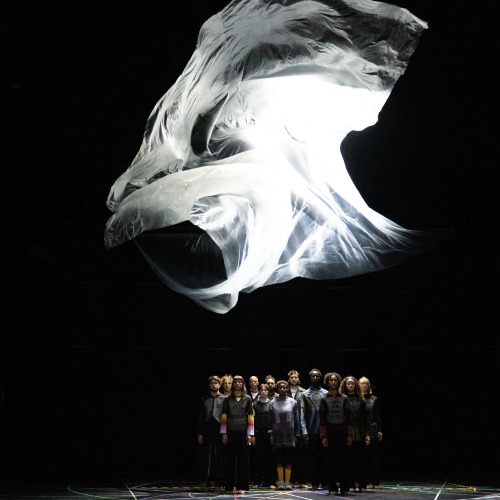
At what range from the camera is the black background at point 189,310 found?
7098mm

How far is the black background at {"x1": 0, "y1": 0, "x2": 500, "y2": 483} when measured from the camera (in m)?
7.10

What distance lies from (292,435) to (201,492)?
113 centimetres

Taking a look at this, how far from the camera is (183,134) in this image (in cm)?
382

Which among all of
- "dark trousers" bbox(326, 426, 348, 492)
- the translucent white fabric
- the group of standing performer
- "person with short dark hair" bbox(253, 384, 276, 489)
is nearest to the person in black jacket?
the group of standing performer

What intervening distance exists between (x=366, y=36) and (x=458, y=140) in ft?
14.1

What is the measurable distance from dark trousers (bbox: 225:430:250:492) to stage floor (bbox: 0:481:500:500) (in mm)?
145

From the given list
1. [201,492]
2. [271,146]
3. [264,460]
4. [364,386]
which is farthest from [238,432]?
[271,146]

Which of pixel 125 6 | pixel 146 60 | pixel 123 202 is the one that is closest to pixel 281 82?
pixel 123 202

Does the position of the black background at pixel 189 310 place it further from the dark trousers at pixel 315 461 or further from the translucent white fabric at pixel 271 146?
the translucent white fabric at pixel 271 146

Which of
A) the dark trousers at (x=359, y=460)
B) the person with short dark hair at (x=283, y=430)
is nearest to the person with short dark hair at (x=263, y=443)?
the person with short dark hair at (x=283, y=430)

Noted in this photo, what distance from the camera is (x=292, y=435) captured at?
23.2 ft

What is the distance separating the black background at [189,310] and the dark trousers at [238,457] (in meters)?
2.58

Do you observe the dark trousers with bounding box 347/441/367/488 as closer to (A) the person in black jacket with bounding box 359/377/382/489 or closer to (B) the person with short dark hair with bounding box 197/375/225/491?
(A) the person in black jacket with bounding box 359/377/382/489

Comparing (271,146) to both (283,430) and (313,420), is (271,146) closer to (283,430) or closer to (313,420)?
(283,430)
